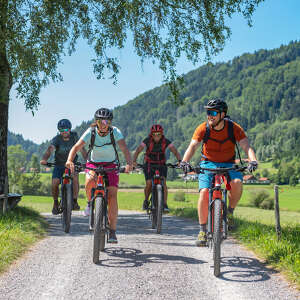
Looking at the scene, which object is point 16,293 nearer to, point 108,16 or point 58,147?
point 58,147

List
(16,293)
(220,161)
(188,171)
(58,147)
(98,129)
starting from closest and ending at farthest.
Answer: (16,293)
(188,171)
(220,161)
(98,129)
(58,147)

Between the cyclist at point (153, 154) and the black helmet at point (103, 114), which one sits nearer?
the black helmet at point (103, 114)

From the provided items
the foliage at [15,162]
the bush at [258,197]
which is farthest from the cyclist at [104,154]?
the foliage at [15,162]

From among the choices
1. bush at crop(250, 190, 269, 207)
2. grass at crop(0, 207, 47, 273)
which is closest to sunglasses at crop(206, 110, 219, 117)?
grass at crop(0, 207, 47, 273)

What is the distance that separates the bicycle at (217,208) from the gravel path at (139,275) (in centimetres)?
48

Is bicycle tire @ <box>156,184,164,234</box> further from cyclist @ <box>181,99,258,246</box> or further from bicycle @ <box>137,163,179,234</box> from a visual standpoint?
cyclist @ <box>181,99,258,246</box>

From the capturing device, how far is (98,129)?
636cm

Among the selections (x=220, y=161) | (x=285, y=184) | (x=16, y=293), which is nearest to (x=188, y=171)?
(x=220, y=161)

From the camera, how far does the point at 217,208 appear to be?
210 inches

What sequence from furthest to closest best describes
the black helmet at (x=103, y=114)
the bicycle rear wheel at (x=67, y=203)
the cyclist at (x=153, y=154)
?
the cyclist at (x=153, y=154), the bicycle rear wheel at (x=67, y=203), the black helmet at (x=103, y=114)

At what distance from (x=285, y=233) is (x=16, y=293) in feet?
17.9

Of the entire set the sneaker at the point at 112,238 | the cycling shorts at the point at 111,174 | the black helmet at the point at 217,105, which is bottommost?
the sneaker at the point at 112,238

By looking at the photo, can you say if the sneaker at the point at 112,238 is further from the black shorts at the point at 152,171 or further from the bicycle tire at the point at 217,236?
the black shorts at the point at 152,171

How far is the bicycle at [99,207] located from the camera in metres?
5.61
